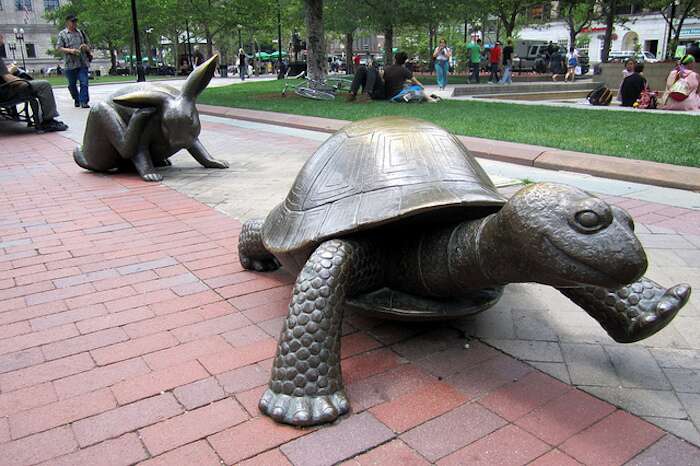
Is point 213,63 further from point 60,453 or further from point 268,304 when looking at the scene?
point 60,453

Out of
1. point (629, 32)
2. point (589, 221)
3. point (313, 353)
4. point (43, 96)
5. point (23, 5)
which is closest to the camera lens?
point (589, 221)

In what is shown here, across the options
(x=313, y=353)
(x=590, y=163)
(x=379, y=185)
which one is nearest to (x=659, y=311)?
(x=379, y=185)

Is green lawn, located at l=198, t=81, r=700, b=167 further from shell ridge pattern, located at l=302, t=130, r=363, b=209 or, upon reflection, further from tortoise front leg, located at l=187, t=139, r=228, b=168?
shell ridge pattern, located at l=302, t=130, r=363, b=209

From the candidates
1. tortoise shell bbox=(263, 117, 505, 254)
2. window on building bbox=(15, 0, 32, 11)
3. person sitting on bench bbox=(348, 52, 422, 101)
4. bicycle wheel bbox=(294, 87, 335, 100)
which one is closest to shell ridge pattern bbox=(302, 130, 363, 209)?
tortoise shell bbox=(263, 117, 505, 254)

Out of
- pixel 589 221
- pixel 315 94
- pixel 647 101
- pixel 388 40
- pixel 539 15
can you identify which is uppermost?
pixel 539 15

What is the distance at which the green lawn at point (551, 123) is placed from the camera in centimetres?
845

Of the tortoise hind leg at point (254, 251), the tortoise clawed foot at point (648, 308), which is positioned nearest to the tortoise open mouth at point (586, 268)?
the tortoise clawed foot at point (648, 308)

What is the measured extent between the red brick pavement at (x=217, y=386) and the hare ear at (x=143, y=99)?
2961mm

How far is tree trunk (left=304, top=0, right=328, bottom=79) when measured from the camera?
58.5 feet

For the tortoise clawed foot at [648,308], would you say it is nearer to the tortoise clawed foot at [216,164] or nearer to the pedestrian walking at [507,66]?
the tortoise clawed foot at [216,164]

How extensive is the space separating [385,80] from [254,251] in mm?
13901

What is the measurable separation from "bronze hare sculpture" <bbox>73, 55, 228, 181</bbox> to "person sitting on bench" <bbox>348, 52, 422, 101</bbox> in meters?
10.0

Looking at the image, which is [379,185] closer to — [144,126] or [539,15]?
[144,126]

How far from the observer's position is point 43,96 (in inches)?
470
